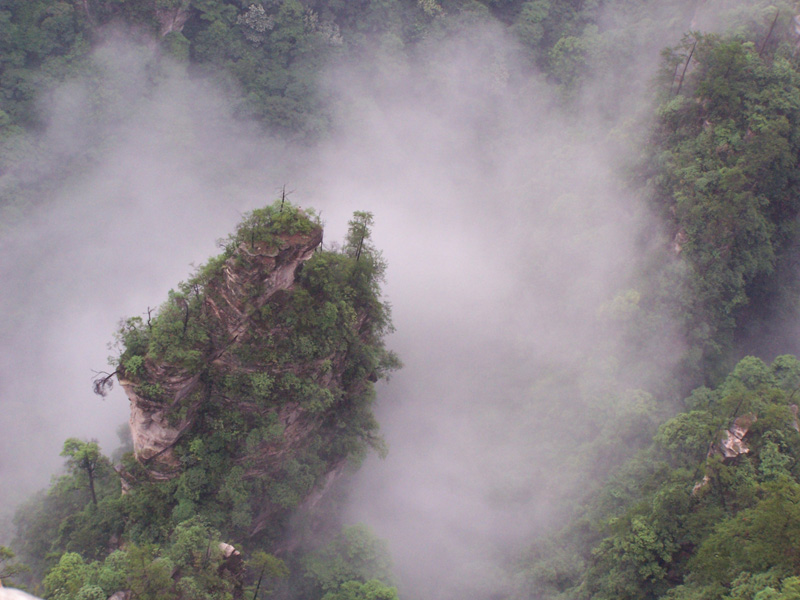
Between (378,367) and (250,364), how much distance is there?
8207 mm

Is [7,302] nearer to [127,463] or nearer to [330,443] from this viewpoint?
[127,463]

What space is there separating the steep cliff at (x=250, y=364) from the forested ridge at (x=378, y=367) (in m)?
0.12

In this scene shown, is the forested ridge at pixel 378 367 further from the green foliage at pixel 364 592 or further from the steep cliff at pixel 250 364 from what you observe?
the green foliage at pixel 364 592

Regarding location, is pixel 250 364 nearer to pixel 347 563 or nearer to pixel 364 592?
pixel 347 563

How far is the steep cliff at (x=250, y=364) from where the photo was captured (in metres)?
27.2

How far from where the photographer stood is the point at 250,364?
29.3 m

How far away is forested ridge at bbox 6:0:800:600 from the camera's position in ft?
89.4

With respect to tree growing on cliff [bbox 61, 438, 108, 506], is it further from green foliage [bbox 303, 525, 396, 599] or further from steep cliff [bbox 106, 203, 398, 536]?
green foliage [bbox 303, 525, 396, 599]

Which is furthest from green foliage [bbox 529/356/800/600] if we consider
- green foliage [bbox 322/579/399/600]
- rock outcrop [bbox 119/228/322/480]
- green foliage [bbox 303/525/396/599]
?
rock outcrop [bbox 119/228/322/480]

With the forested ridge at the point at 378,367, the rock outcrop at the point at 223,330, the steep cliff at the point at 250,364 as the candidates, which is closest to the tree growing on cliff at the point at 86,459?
the forested ridge at the point at 378,367

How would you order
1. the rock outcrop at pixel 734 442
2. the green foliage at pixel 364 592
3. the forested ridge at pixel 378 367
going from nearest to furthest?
the forested ridge at pixel 378 367, the rock outcrop at pixel 734 442, the green foliage at pixel 364 592

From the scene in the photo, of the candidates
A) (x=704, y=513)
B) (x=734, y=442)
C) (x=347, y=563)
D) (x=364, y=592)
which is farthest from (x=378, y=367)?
(x=734, y=442)

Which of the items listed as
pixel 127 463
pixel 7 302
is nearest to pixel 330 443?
pixel 127 463

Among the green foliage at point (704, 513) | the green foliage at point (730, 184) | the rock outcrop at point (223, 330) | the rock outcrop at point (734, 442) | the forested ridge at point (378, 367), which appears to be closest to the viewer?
the green foliage at point (704, 513)
